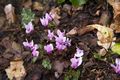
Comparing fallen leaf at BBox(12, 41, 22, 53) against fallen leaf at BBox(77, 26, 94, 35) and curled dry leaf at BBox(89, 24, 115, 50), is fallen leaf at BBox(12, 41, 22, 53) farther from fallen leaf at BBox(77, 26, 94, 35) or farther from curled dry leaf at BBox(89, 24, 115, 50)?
curled dry leaf at BBox(89, 24, 115, 50)

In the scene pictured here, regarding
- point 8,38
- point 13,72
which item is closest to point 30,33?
point 8,38

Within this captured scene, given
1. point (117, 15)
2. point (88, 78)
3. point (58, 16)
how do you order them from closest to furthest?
point (88, 78) → point (117, 15) → point (58, 16)

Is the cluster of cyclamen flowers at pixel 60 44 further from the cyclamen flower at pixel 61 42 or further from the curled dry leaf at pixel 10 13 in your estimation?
the curled dry leaf at pixel 10 13

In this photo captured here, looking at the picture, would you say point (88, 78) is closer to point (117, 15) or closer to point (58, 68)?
point (58, 68)

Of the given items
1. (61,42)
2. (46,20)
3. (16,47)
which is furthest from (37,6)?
(61,42)

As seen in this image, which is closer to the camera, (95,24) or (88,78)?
(88,78)

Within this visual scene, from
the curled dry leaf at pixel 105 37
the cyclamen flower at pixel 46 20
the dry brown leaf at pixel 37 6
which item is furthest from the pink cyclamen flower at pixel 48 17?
the curled dry leaf at pixel 105 37

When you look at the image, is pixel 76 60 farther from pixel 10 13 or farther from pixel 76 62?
pixel 10 13

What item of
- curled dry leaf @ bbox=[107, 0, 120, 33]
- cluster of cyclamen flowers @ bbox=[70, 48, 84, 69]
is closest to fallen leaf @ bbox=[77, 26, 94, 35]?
curled dry leaf @ bbox=[107, 0, 120, 33]
